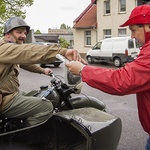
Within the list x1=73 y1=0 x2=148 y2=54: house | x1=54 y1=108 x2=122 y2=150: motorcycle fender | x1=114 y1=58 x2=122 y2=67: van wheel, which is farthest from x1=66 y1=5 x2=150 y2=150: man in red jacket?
x1=73 y1=0 x2=148 y2=54: house

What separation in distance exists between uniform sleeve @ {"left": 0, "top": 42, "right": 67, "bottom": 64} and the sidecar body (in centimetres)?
66

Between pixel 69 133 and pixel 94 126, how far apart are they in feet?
1.23

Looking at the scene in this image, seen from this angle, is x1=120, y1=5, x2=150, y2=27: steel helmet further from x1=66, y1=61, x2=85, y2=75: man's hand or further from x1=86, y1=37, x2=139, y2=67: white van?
x1=86, y1=37, x2=139, y2=67: white van

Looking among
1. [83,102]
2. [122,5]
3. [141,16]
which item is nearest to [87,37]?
[122,5]

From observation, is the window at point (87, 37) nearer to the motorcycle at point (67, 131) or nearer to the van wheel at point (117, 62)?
the van wheel at point (117, 62)

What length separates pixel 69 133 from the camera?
113 inches

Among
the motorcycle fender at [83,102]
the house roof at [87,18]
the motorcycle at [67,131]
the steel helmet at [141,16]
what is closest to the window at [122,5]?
the house roof at [87,18]

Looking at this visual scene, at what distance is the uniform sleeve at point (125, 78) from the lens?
193cm

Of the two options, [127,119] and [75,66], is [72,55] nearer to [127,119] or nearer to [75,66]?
[75,66]

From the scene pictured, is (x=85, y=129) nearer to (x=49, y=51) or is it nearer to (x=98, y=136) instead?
(x=98, y=136)

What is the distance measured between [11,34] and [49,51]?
970 mm

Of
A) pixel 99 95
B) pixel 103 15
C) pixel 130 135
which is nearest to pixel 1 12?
pixel 103 15

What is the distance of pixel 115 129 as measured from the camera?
2861 mm

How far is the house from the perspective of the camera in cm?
2648
